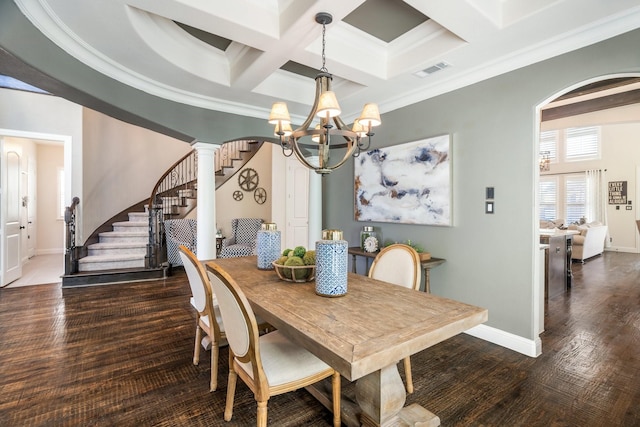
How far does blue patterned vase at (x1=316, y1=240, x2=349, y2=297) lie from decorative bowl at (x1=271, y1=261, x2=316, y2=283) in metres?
0.26

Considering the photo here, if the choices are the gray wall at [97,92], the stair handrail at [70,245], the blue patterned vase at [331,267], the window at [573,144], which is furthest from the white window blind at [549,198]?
the stair handrail at [70,245]

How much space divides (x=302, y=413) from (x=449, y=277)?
2.05 m

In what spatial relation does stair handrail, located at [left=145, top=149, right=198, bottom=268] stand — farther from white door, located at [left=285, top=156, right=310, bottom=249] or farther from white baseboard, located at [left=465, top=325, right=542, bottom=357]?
white baseboard, located at [left=465, top=325, right=542, bottom=357]

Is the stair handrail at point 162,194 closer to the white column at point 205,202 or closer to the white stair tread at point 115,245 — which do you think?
the white stair tread at point 115,245

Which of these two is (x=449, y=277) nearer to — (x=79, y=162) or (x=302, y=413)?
(x=302, y=413)

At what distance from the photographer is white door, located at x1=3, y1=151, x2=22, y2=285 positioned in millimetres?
4738

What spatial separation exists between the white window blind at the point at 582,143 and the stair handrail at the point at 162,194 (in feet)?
35.3

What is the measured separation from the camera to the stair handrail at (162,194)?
17.9 feet

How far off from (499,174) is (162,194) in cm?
683

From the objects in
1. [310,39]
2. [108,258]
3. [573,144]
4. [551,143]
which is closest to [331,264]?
[310,39]

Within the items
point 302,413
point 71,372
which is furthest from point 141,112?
point 302,413

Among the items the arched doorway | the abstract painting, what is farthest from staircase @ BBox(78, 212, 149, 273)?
the arched doorway

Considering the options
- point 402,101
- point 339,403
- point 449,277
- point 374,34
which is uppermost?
point 374,34

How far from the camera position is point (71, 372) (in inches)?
92.6
